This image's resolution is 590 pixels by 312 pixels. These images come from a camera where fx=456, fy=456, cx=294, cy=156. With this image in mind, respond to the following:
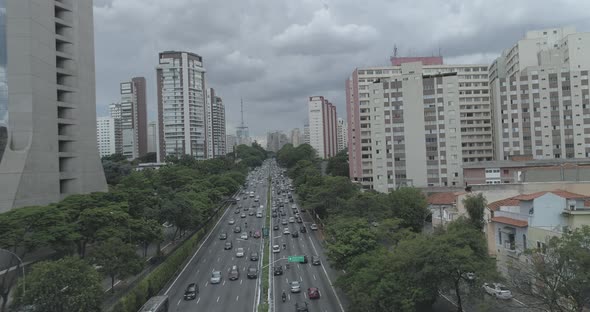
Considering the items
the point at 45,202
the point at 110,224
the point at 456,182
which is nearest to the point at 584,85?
the point at 456,182

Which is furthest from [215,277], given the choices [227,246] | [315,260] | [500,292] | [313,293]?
[500,292]

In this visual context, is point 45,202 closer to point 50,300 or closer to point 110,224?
point 110,224

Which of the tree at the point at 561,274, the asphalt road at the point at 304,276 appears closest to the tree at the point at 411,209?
the asphalt road at the point at 304,276

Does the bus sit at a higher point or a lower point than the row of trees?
lower

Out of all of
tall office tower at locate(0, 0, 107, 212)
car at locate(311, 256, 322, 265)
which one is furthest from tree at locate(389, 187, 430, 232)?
tall office tower at locate(0, 0, 107, 212)

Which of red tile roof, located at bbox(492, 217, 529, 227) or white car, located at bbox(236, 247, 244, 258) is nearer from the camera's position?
red tile roof, located at bbox(492, 217, 529, 227)

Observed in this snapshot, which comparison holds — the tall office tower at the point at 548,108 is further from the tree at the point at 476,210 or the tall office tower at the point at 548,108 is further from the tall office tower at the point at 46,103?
the tall office tower at the point at 46,103

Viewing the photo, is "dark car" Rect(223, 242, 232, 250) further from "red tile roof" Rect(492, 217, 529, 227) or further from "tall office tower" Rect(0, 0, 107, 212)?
"red tile roof" Rect(492, 217, 529, 227)
